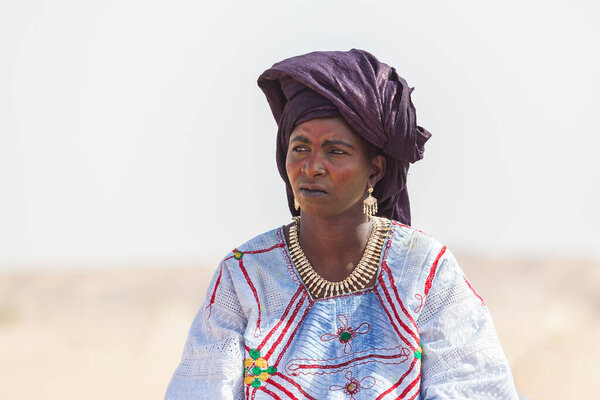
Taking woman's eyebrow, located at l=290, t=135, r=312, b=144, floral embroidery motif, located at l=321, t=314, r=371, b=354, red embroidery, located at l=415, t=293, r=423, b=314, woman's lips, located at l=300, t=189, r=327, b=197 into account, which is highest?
woman's eyebrow, located at l=290, t=135, r=312, b=144

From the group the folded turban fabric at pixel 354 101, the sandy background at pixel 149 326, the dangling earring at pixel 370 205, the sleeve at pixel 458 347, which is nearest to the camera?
the sleeve at pixel 458 347

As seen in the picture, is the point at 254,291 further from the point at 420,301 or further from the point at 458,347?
the point at 458,347

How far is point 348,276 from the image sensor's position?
503cm

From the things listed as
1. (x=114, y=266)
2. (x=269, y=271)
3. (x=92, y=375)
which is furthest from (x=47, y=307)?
(x=269, y=271)

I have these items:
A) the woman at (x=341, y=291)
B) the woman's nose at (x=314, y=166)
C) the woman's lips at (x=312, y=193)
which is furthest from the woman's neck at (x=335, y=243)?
the woman's nose at (x=314, y=166)

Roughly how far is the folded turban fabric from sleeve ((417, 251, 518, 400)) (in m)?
0.65

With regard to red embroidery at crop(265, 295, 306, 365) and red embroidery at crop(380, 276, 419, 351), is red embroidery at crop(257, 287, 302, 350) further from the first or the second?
red embroidery at crop(380, 276, 419, 351)

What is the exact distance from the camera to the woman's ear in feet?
16.6

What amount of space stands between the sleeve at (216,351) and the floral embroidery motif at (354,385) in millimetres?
507

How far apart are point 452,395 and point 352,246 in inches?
38.2

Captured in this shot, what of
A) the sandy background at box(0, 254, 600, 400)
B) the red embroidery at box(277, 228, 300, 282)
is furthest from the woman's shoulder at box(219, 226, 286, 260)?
the sandy background at box(0, 254, 600, 400)

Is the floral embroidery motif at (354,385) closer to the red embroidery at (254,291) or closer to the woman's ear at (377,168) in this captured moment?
the red embroidery at (254,291)

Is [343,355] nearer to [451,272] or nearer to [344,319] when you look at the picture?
[344,319]

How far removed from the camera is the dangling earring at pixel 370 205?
5102mm
